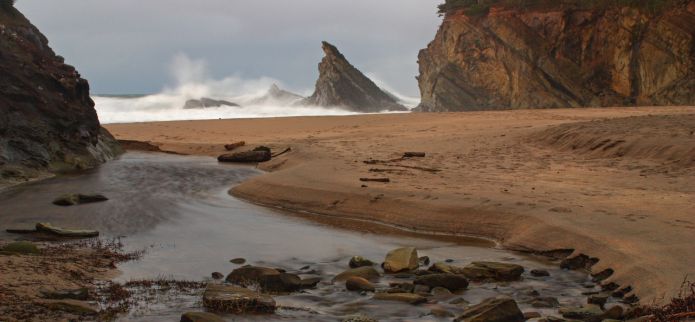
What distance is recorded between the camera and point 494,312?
5.12m

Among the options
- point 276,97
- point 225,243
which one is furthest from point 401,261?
point 276,97

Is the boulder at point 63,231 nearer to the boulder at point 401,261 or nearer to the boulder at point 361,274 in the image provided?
the boulder at point 361,274

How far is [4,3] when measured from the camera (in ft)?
59.3

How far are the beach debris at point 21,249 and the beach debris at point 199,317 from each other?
282 centimetres

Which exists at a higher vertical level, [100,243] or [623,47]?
[623,47]

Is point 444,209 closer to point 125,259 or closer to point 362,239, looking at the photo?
point 362,239

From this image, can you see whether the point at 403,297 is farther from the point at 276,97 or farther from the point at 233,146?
the point at 276,97

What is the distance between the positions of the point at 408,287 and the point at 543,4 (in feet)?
96.7

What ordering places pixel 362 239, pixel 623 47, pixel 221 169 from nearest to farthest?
pixel 362 239
pixel 221 169
pixel 623 47

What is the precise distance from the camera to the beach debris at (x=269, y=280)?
6289 millimetres

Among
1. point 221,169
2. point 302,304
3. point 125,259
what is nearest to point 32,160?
point 221,169

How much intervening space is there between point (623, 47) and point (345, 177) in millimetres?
21621

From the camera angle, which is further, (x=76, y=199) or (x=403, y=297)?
(x=76, y=199)

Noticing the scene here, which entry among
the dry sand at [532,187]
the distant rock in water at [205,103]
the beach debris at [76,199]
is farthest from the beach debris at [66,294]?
the distant rock in water at [205,103]
